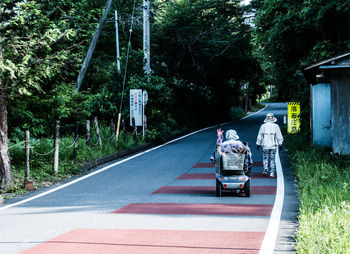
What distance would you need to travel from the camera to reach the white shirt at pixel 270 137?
43.6 feet

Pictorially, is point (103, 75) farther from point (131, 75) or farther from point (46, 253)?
point (46, 253)

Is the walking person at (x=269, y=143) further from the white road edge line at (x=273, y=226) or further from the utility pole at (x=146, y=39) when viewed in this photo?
the utility pole at (x=146, y=39)

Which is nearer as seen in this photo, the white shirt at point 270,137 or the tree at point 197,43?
the white shirt at point 270,137

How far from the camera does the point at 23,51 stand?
12109mm

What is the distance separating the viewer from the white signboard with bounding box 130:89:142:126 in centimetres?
2333

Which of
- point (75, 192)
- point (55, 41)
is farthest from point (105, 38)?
point (75, 192)

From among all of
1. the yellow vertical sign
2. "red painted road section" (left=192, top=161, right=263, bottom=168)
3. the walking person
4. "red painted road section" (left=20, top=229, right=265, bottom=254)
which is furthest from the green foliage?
"red painted road section" (left=20, top=229, right=265, bottom=254)

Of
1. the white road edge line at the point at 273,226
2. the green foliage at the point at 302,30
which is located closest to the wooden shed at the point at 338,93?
the green foliage at the point at 302,30

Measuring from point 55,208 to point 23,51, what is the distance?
4748 millimetres

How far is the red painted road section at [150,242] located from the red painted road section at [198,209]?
1459 millimetres

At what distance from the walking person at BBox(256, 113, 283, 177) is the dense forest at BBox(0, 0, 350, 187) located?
5821 mm

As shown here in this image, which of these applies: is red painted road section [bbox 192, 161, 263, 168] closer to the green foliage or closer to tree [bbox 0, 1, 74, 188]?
the green foliage

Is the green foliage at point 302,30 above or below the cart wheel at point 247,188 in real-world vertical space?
above

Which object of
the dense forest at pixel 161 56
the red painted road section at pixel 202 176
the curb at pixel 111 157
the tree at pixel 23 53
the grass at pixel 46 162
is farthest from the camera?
the curb at pixel 111 157
